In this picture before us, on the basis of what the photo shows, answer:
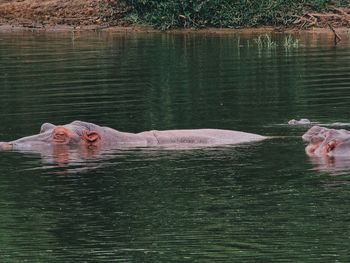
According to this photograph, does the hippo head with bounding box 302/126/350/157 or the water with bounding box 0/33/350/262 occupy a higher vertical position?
the hippo head with bounding box 302/126/350/157

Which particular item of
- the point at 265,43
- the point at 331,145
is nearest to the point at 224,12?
the point at 265,43

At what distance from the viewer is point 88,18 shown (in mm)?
44844

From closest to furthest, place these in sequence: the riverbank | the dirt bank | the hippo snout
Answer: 1. the hippo snout
2. the riverbank
3. the dirt bank

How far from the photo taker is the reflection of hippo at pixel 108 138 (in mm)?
16594

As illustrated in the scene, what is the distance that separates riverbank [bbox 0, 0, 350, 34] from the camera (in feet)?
135

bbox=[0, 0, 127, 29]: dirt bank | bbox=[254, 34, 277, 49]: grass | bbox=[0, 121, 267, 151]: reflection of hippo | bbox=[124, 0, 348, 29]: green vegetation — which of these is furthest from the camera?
bbox=[0, 0, 127, 29]: dirt bank

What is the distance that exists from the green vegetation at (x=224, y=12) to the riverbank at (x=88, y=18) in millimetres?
227

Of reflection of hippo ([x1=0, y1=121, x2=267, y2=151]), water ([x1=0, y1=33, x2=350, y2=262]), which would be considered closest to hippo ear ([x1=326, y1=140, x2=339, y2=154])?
water ([x1=0, y1=33, x2=350, y2=262])

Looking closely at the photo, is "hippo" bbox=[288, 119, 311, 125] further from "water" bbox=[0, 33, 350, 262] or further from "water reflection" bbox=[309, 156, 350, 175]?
"water reflection" bbox=[309, 156, 350, 175]

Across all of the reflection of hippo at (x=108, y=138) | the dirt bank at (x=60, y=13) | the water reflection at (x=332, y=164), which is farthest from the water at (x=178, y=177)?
the dirt bank at (x=60, y=13)

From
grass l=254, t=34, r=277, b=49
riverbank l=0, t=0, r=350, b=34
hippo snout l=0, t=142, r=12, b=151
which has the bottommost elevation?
hippo snout l=0, t=142, r=12, b=151

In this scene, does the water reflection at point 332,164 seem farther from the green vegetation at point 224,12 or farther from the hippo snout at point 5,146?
the green vegetation at point 224,12

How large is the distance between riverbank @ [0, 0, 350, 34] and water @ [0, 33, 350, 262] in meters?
13.3

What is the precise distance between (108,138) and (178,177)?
9.87 ft
